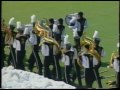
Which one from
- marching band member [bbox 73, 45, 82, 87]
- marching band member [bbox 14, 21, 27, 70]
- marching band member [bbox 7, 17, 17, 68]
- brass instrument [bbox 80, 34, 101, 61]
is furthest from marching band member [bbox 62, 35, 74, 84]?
marching band member [bbox 7, 17, 17, 68]

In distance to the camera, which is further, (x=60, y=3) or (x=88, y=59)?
(x=60, y=3)

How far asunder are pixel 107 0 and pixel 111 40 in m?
6.42

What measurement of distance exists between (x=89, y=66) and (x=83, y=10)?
8.78m

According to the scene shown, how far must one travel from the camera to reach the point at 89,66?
12.9 meters

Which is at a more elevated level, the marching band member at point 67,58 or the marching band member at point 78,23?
the marching band member at point 78,23

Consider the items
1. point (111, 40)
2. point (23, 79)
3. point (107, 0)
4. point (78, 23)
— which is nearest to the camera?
point (23, 79)

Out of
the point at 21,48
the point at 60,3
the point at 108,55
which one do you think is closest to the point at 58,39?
the point at 21,48

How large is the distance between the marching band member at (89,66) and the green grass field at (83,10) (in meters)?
3.67

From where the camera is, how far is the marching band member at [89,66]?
42.3 feet

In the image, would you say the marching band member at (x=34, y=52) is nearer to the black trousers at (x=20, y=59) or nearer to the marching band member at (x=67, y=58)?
the black trousers at (x=20, y=59)

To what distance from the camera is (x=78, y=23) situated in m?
14.6

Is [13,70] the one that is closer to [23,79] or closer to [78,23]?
[23,79]

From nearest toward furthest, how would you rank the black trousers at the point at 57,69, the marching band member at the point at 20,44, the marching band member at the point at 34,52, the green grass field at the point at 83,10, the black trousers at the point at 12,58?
the black trousers at the point at 57,69, the marching band member at the point at 20,44, the marching band member at the point at 34,52, the black trousers at the point at 12,58, the green grass field at the point at 83,10

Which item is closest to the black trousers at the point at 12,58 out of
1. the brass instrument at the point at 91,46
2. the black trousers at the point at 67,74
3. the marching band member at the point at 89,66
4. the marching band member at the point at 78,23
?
the black trousers at the point at 67,74
